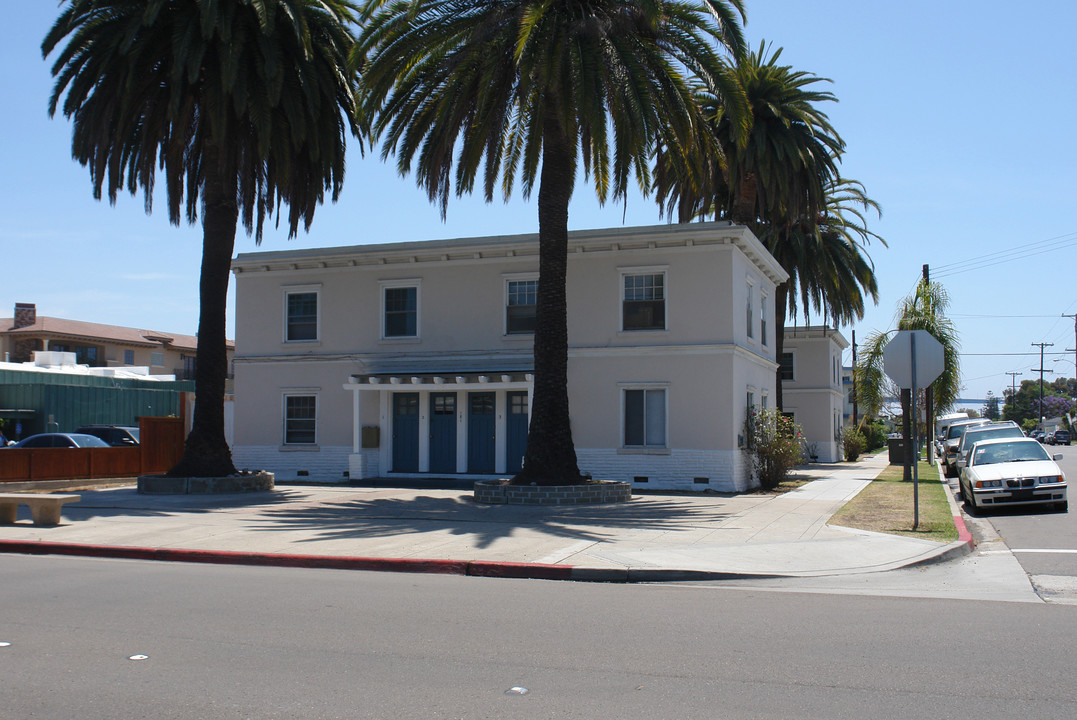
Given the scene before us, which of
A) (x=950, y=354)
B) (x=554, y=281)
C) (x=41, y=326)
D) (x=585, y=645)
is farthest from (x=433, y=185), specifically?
(x=41, y=326)

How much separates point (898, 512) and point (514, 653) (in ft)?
39.4

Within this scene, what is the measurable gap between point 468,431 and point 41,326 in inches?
1472

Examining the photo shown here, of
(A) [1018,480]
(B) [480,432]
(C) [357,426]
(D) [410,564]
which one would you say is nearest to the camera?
(D) [410,564]

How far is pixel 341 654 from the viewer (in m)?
6.83

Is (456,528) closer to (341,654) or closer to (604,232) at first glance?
(341,654)

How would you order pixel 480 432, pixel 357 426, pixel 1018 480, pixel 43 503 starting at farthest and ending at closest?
pixel 357 426, pixel 480 432, pixel 1018 480, pixel 43 503

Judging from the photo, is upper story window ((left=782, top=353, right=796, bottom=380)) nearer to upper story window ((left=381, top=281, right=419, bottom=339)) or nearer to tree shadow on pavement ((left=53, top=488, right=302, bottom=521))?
upper story window ((left=381, top=281, right=419, bottom=339))

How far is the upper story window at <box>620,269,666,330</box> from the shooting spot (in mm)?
24109

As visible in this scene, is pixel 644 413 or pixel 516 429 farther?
pixel 516 429

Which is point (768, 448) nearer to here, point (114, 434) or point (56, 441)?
point (56, 441)

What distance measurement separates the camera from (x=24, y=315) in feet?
172

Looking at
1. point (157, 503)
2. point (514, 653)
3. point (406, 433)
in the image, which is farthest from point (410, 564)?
point (406, 433)

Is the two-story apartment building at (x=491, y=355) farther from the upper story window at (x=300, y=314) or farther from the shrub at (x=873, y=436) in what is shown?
the shrub at (x=873, y=436)

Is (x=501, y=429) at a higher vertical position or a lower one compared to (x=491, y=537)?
higher
